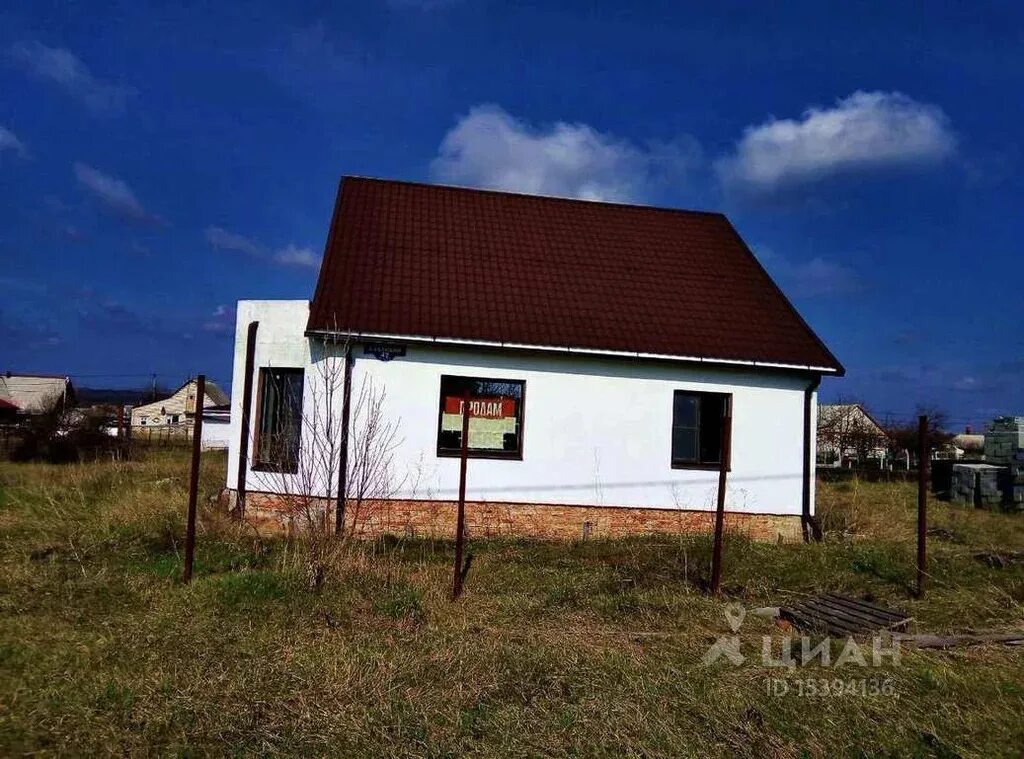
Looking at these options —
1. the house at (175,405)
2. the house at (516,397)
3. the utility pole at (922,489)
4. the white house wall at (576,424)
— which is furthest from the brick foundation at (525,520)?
the house at (175,405)

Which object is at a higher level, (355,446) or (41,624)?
(355,446)

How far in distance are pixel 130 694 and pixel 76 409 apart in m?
22.3

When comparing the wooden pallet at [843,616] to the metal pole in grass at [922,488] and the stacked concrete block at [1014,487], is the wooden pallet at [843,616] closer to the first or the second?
the metal pole in grass at [922,488]

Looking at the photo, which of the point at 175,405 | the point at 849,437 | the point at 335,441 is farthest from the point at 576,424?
the point at 175,405

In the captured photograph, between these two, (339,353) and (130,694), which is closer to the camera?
(130,694)

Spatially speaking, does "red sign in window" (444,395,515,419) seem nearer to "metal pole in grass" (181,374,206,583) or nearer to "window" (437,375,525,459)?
"window" (437,375,525,459)

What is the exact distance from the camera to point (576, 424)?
38.4ft

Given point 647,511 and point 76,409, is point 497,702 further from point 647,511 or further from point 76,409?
point 76,409

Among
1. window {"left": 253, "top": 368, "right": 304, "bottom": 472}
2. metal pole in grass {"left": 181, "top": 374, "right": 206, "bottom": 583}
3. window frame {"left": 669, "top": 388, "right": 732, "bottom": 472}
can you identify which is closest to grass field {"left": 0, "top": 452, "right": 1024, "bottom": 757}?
metal pole in grass {"left": 181, "top": 374, "right": 206, "bottom": 583}

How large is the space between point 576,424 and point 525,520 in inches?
66.1

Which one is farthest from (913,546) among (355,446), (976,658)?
(355,446)

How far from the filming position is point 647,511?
1187 centimetres

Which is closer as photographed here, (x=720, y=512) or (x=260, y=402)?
(x=720, y=512)

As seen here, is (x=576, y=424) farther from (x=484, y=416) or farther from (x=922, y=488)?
(x=922, y=488)
